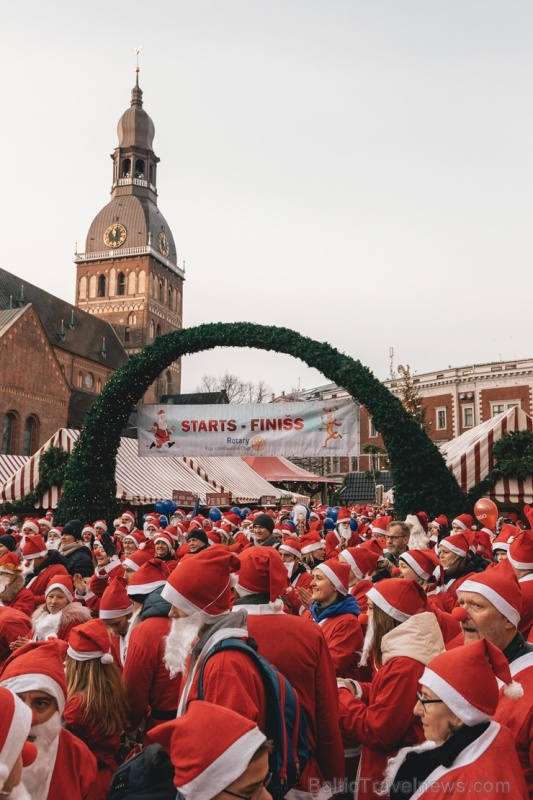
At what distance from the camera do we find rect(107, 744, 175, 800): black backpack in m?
2.26

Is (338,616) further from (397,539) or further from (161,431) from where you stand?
(161,431)

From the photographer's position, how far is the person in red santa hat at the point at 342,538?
26.6 feet

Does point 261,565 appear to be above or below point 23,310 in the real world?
below

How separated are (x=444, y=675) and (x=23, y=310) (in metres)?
39.3

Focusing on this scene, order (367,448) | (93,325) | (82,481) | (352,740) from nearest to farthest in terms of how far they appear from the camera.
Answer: (352,740) → (82,481) → (367,448) → (93,325)

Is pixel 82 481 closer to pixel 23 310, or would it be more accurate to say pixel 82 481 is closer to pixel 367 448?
pixel 367 448

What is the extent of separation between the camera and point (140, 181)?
76438mm

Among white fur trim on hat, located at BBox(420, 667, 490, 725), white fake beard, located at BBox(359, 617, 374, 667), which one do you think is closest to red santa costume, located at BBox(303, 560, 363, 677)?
white fake beard, located at BBox(359, 617, 374, 667)

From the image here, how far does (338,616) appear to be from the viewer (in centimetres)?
383

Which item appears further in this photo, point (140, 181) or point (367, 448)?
point (140, 181)

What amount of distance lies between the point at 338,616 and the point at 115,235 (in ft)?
249

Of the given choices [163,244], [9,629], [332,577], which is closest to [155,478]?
[9,629]

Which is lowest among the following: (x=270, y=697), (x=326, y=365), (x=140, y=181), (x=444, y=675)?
(x=270, y=697)

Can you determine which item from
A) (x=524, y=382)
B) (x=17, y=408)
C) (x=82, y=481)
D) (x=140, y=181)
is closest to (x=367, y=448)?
(x=524, y=382)
